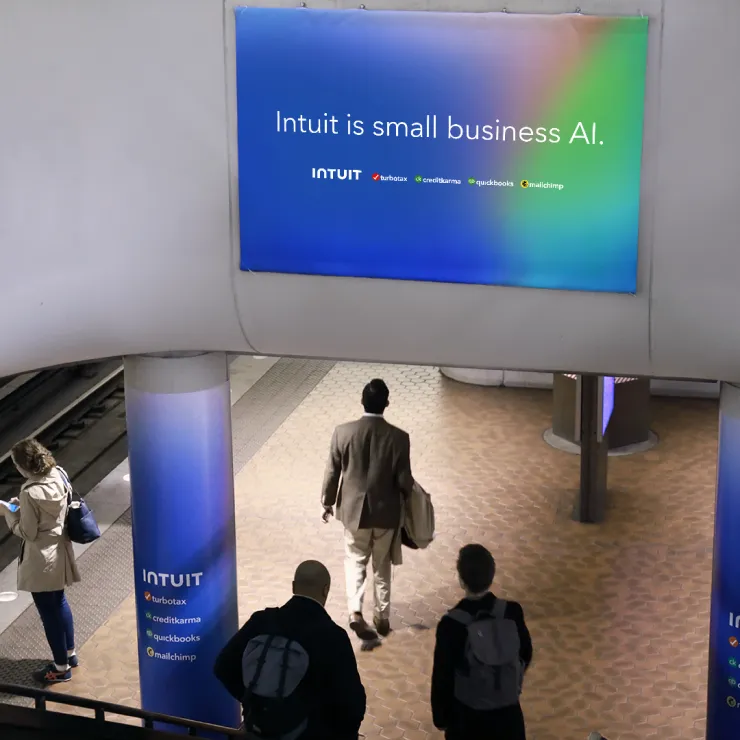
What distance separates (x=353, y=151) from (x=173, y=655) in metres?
2.75

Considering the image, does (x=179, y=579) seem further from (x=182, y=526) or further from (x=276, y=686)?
(x=276, y=686)

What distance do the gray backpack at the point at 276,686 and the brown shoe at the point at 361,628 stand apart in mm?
3221

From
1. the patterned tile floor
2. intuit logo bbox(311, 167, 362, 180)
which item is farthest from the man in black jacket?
the patterned tile floor

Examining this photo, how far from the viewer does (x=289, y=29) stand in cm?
523

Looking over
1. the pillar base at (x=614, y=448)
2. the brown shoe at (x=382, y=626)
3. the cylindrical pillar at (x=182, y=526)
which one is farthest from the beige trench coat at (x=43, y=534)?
the pillar base at (x=614, y=448)

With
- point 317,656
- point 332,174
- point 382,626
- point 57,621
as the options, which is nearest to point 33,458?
point 57,621

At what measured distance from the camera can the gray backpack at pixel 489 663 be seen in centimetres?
506

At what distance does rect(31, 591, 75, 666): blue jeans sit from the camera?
7516 mm

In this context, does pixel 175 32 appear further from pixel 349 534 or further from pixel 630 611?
pixel 630 611

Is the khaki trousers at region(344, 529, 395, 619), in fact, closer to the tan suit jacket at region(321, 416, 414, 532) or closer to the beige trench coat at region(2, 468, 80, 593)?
the tan suit jacket at region(321, 416, 414, 532)

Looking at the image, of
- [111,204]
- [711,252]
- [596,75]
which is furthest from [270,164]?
[711,252]

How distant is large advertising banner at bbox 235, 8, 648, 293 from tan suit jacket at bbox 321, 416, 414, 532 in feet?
7.18

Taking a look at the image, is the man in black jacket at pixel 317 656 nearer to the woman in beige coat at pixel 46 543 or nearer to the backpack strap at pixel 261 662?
the backpack strap at pixel 261 662

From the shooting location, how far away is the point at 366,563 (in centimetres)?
798
